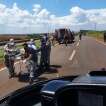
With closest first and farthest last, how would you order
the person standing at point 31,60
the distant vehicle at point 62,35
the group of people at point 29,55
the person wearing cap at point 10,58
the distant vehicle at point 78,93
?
1. the distant vehicle at point 78,93
2. the person standing at point 31,60
3. the group of people at point 29,55
4. the person wearing cap at point 10,58
5. the distant vehicle at point 62,35

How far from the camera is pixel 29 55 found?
17062 millimetres

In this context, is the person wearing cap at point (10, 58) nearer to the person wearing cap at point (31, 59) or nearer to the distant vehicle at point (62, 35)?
the person wearing cap at point (31, 59)

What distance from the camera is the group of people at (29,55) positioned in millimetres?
16953

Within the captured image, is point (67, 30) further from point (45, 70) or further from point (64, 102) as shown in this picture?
point (64, 102)

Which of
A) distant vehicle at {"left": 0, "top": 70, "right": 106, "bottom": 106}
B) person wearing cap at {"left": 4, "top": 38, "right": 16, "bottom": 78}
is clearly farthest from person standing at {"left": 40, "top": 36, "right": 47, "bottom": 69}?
distant vehicle at {"left": 0, "top": 70, "right": 106, "bottom": 106}

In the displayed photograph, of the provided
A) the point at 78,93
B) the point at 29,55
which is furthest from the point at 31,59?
the point at 78,93

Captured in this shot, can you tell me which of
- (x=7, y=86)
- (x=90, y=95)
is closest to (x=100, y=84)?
(x=90, y=95)

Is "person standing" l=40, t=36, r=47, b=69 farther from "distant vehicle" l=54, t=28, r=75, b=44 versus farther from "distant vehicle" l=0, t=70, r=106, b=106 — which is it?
"distant vehicle" l=54, t=28, r=75, b=44

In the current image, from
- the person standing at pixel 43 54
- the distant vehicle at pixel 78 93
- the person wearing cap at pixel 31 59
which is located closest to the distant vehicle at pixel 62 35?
the person standing at pixel 43 54

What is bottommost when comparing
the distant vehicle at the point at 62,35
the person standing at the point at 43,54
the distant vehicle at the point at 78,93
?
the distant vehicle at the point at 62,35

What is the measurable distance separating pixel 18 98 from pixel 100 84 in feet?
5.09

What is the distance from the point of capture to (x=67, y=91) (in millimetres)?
5043

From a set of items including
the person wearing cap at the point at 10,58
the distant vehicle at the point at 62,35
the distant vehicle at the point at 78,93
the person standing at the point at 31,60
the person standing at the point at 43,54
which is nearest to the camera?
the distant vehicle at the point at 78,93

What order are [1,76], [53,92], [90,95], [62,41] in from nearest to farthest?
[90,95] → [53,92] → [1,76] → [62,41]
